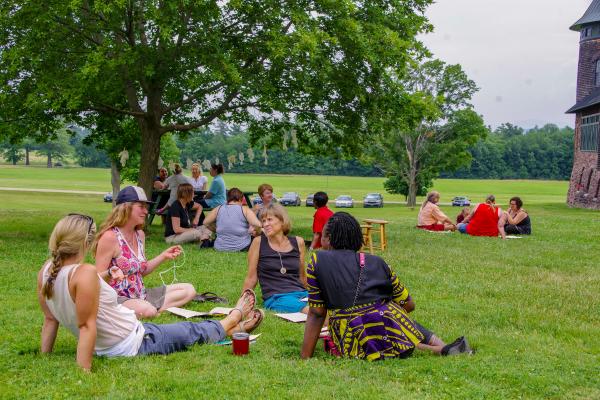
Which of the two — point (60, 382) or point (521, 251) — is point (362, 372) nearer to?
point (60, 382)

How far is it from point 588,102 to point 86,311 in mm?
55102

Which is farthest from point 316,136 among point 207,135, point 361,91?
point 207,135

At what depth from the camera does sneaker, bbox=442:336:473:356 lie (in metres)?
6.19

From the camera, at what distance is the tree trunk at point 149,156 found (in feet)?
63.3

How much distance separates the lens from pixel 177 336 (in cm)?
625

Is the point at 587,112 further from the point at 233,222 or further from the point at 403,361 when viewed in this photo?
the point at 403,361

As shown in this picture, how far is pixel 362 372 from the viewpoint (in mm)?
5602

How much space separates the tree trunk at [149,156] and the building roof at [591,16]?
48.5 meters

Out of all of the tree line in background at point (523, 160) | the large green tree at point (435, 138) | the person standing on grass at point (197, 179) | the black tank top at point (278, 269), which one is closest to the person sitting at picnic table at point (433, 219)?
the person standing on grass at point (197, 179)

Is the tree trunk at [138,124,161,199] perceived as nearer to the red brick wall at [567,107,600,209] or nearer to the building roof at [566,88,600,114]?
the red brick wall at [567,107,600,209]

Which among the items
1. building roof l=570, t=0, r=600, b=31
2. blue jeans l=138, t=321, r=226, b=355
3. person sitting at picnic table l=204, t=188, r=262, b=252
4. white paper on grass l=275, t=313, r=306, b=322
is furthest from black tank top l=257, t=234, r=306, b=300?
building roof l=570, t=0, r=600, b=31

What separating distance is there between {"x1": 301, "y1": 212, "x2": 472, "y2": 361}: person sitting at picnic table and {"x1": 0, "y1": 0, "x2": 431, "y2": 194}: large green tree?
10452 mm

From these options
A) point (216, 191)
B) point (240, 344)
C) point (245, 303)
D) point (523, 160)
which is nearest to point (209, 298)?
point (245, 303)

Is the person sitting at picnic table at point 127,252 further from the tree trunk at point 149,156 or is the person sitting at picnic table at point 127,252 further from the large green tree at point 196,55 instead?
the tree trunk at point 149,156
